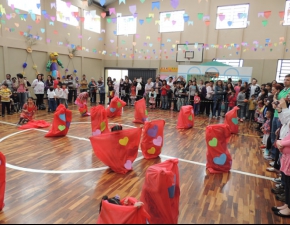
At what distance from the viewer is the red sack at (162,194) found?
216 cm

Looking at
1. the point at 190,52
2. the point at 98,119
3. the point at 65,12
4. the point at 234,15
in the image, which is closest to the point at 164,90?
the point at 190,52

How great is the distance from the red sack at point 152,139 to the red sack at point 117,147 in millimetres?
504

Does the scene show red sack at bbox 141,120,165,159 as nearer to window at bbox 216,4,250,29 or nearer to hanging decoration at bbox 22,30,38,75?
hanging decoration at bbox 22,30,38,75

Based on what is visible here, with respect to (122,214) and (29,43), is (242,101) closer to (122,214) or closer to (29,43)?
(122,214)

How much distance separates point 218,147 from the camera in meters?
3.68

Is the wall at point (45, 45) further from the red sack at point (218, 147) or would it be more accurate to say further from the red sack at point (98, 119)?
the red sack at point (218, 147)

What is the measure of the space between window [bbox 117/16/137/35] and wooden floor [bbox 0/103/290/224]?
11584 mm

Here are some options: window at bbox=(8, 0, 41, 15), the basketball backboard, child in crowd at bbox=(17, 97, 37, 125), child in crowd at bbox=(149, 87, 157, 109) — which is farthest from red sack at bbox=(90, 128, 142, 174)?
the basketball backboard

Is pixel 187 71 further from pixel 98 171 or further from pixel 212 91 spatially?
pixel 98 171

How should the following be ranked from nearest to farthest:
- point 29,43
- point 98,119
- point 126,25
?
point 98,119
point 29,43
point 126,25

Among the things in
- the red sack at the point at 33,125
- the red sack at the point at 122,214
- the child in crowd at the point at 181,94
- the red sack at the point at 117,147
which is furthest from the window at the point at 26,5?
the red sack at the point at 122,214

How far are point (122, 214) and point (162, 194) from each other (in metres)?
0.47

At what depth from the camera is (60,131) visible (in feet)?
18.1

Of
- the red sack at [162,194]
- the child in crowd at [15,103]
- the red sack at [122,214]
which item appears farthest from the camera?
the child in crowd at [15,103]
